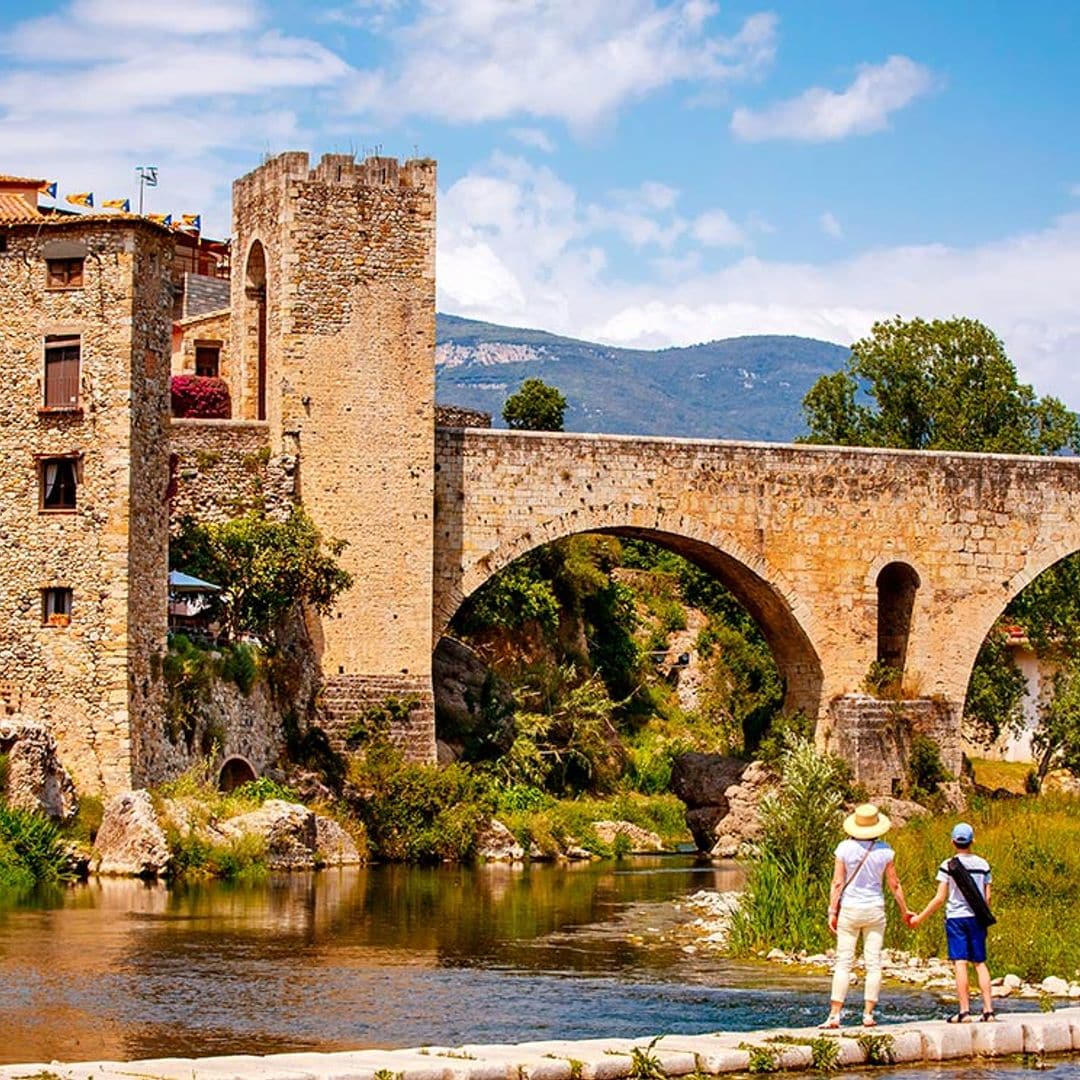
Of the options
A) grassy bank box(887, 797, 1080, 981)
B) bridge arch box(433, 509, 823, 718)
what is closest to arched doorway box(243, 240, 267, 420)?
bridge arch box(433, 509, 823, 718)

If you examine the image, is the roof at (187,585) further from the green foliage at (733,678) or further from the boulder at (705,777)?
the green foliage at (733,678)

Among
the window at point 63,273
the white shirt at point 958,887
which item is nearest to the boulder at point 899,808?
the window at point 63,273

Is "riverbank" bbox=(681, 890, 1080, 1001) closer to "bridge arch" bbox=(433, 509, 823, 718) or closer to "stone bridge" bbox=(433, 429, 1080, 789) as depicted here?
"bridge arch" bbox=(433, 509, 823, 718)

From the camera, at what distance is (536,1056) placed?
49.4 ft

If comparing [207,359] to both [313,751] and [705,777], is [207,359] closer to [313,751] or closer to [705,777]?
[313,751]

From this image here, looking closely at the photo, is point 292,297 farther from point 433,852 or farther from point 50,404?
point 433,852

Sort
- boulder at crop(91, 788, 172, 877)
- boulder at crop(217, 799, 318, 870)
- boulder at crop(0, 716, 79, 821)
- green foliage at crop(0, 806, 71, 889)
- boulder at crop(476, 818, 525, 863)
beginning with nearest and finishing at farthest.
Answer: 1. green foliage at crop(0, 806, 71, 889)
2. boulder at crop(0, 716, 79, 821)
3. boulder at crop(91, 788, 172, 877)
4. boulder at crop(217, 799, 318, 870)
5. boulder at crop(476, 818, 525, 863)

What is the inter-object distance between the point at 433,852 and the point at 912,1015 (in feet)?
59.8

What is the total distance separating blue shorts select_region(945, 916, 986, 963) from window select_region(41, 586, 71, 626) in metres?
18.6

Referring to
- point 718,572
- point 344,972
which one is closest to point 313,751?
point 718,572

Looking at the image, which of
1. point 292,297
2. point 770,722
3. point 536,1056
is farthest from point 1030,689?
point 536,1056

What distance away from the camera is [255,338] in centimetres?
4275

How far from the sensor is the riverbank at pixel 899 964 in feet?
65.9

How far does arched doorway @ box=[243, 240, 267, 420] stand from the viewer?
42156mm
